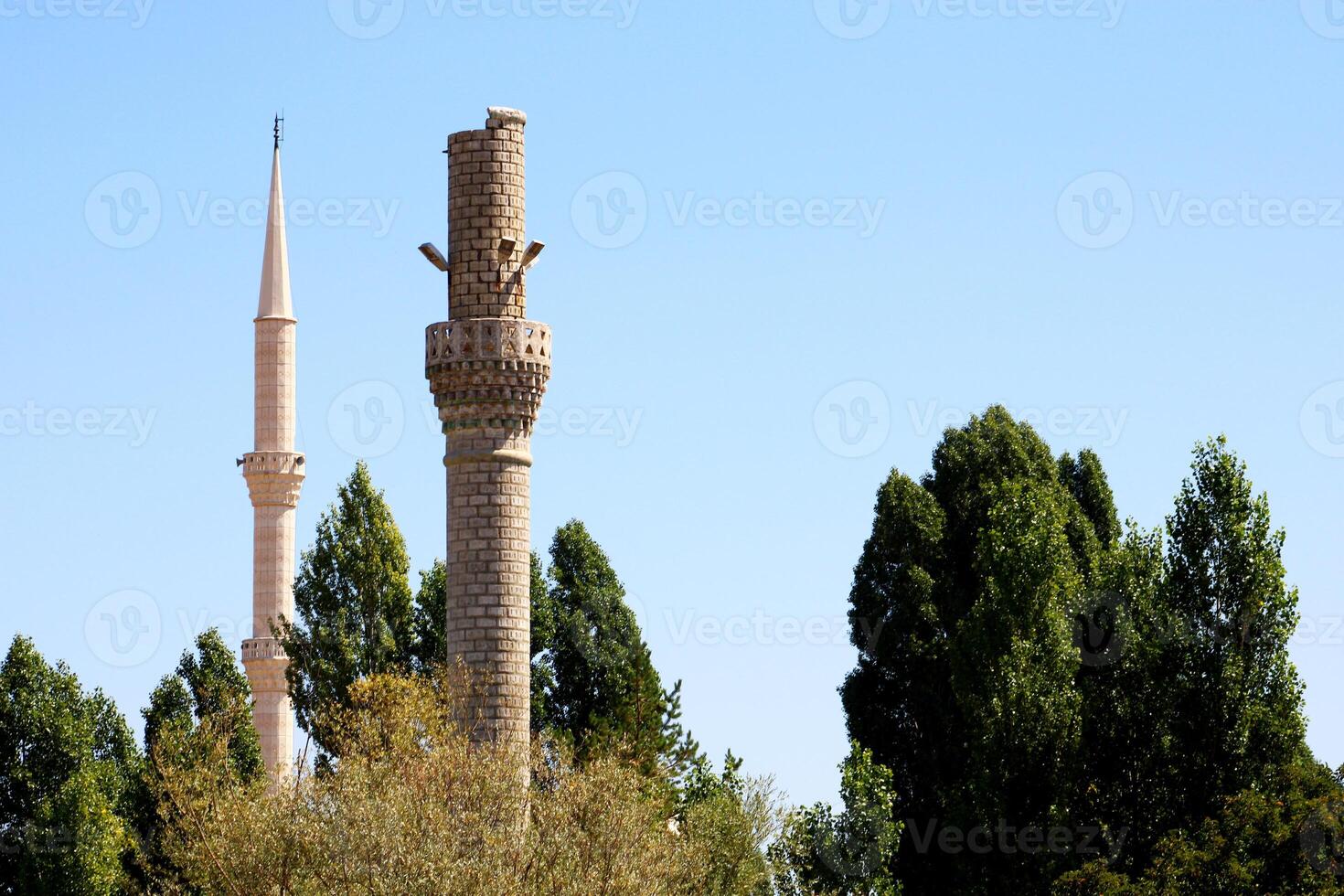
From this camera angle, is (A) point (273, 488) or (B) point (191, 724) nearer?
(B) point (191, 724)

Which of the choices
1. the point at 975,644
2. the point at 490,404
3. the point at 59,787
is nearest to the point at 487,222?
the point at 490,404

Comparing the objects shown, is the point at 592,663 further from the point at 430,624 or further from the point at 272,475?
the point at 272,475

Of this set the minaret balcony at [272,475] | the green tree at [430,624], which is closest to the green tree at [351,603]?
the green tree at [430,624]

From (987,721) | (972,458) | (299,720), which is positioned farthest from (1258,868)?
(299,720)

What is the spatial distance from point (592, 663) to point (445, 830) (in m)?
21.4

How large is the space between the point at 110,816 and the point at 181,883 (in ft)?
9.10

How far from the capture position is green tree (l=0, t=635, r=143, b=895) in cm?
4353

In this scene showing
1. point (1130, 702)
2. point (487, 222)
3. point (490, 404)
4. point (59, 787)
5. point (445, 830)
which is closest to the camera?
point (445, 830)

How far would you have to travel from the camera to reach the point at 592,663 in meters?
49.4

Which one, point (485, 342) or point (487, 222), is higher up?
point (487, 222)

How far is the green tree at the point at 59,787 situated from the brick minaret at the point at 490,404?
14.0 meters

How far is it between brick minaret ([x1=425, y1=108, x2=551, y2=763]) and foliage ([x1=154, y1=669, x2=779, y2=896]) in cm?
82

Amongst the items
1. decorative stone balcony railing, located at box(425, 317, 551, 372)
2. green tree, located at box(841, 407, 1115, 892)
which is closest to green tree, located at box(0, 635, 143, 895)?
decorative stone balcony railing, located at box(425, 317, 551, 372)

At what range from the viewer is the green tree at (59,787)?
43.5 metres
